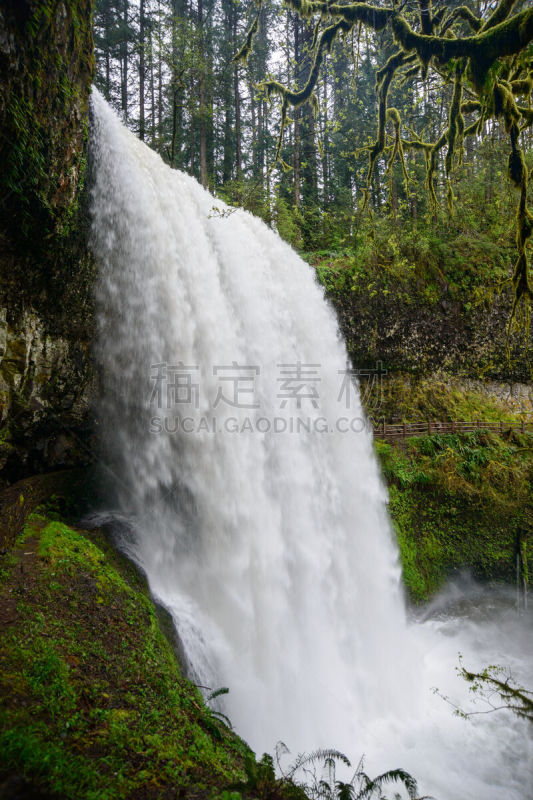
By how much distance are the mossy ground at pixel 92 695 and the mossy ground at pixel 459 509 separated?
724 centimetres

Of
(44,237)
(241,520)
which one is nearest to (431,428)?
(241,520)

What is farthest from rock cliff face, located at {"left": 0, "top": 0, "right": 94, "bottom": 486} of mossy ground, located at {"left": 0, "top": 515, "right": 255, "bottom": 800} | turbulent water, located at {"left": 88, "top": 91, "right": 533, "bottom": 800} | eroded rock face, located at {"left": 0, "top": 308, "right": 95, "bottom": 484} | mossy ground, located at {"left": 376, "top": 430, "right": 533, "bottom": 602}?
mossy ground, located at {"left": 376, "top": 430, "right": 533, "bottom": 602}

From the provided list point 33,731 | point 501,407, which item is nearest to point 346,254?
point 501,407

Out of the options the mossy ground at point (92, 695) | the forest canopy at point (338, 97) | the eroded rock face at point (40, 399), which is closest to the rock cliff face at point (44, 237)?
the eroded rock face at point (40, 399)

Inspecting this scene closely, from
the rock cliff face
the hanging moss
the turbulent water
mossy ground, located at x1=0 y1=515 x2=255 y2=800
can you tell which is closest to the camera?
mossy ground, located at x1=0 y1=515 x2=255 y2=800

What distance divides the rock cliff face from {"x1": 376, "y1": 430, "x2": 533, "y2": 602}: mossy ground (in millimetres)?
7655

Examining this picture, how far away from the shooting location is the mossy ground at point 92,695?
2.14m

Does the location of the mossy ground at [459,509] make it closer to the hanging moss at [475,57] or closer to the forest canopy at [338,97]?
the forest canopy at [338,97]

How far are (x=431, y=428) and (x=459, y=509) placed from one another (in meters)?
2.25

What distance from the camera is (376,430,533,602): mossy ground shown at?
9.60 m

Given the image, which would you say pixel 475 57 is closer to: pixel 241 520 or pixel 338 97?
pixel 241 520

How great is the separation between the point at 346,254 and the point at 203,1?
1614cm

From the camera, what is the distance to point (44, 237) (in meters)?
4.65

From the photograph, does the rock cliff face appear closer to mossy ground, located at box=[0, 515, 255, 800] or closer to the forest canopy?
mossy ground, located at box=[0, 515, 255, 800]
